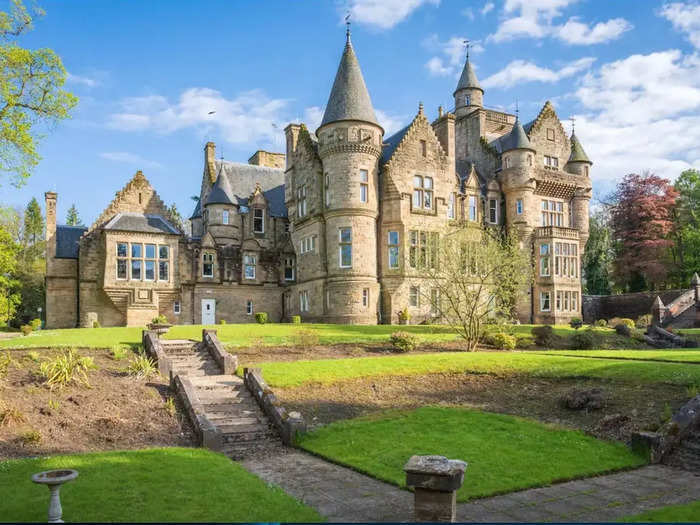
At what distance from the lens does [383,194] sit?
131 ft

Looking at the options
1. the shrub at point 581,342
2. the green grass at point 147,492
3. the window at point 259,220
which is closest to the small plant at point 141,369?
the green grass at point 147,492

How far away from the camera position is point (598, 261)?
69312 mm

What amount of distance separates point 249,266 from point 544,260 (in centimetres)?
2406

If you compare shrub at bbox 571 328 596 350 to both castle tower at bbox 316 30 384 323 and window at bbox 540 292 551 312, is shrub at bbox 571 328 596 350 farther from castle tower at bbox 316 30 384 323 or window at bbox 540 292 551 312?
window at bbox 540 292 551 312

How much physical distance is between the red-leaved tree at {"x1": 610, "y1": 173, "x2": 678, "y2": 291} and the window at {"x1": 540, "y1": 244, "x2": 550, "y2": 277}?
1537cm

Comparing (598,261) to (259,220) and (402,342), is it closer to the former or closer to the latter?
(259,220)

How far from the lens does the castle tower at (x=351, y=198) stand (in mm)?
38219

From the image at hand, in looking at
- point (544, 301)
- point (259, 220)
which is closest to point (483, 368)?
point (544, 301)

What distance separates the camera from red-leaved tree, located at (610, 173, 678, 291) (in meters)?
57.0

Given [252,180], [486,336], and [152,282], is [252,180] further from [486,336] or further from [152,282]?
[486,336]

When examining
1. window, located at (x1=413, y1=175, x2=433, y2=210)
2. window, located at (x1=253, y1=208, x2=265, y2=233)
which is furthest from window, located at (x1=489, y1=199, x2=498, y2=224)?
window, located at (x1=253, y1=208, x2=265, y2=233)

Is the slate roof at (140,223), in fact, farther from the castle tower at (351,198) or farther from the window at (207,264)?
the castle tower at (351,198)

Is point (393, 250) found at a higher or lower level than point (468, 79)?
lower

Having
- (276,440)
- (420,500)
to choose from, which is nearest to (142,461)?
(276,440)
